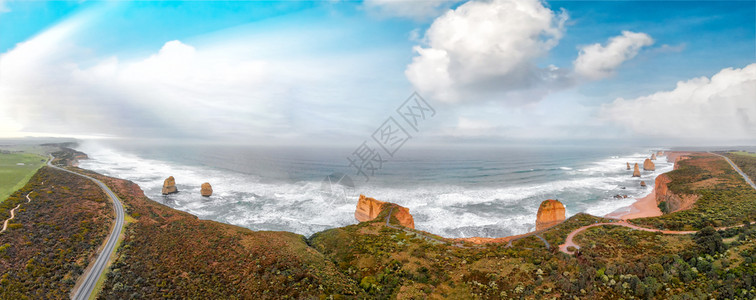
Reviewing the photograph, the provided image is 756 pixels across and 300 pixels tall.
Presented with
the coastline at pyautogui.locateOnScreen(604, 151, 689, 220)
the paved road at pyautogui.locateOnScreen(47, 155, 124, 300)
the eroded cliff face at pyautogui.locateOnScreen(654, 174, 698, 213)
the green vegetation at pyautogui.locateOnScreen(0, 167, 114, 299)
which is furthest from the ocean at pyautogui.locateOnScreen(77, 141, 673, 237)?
the green vegetation at pyautogui.locateOnScreen(0, 167, 114, 299)

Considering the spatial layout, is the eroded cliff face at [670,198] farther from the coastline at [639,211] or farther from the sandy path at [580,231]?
the sandy path at [580,231]

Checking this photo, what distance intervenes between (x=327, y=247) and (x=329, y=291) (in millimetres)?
9293

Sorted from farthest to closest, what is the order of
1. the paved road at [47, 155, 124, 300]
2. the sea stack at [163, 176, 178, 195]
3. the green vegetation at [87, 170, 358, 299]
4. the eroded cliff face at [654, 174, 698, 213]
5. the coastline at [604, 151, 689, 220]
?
the sea stack at [163, 176, 178, 195] → the coastline at [604, 151, 689, 220] → the eroded cliff face at [654, 174, 698, 213] → the green vegetation at [87, 170, 358, 299] → the paved road at [47, 155, 124, 300]

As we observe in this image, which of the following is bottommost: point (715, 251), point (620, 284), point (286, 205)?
point (286, 205)

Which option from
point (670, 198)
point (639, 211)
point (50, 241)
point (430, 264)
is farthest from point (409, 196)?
point (50, 241)

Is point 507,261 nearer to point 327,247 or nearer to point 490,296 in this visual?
point 490,296

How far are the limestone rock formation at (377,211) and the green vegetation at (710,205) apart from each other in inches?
974

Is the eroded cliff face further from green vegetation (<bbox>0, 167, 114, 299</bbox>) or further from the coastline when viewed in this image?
green vegetation (<bbox>0, 167, 114, 299</bbox>)

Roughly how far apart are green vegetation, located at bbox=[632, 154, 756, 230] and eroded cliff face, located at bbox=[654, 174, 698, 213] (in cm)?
70

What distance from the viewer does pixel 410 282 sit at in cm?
1848

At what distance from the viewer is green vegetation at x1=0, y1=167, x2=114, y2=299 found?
1664 cm

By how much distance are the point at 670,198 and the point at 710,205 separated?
1230 cm

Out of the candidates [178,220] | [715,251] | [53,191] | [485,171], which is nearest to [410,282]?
[715,251]

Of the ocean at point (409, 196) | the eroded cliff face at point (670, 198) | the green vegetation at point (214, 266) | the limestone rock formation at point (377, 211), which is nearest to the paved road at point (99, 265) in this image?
the green vegetation at point (214, 266)
